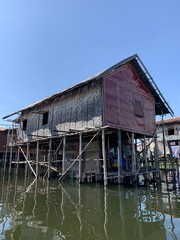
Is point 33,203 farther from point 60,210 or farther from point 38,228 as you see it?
point 38,228

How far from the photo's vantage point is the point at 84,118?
12.6 m

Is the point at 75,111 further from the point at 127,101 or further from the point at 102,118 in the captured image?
the point at 127,101

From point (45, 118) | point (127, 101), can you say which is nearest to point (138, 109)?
point (127, 101)

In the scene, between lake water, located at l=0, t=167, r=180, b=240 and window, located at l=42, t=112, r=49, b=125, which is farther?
window, located at l=42, t=112, r=49, b=125

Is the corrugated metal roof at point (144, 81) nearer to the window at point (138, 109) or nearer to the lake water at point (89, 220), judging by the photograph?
the window at point (138, 109)

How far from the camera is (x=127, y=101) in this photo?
13.4m

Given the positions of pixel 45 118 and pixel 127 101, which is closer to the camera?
pixel 127 101

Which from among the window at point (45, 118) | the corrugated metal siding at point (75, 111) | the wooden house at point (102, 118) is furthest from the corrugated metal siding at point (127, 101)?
the window at point (45, 118)

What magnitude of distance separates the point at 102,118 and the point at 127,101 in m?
2.91

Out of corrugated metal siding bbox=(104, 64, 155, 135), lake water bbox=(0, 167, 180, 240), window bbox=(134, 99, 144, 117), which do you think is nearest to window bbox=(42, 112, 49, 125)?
corrugated metal siding bbox=(104, 64, 155, 135)

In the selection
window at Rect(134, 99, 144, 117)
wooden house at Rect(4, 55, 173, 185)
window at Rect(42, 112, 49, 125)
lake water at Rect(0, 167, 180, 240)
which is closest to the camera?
lake water at Rect(0, 167, 180, 240)

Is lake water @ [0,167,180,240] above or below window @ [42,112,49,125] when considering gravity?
below

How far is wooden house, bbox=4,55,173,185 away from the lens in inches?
467

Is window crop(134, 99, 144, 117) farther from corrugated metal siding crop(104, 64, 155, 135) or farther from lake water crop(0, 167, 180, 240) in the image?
lake water crop(0, 167, 180, 240)
